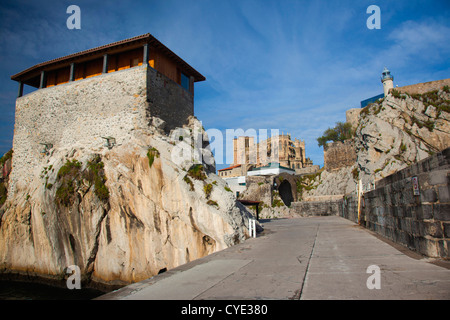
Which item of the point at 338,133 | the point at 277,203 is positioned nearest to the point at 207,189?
the point at 277,203

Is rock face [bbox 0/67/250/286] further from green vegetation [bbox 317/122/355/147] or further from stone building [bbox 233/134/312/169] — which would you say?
stone building [bbox 233/134/312/169]

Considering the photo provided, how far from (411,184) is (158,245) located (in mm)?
9721

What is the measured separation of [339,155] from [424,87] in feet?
52.5

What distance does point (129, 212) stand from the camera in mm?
12234

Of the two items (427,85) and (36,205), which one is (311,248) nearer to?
(36,205)

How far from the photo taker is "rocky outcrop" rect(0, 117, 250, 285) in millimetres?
11031

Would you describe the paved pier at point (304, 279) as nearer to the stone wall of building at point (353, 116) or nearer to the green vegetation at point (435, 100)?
the green vegetation at point (435, 100)

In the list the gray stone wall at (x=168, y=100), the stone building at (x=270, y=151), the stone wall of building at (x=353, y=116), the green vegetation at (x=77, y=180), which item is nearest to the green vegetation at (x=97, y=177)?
the green vegetation at (x=77, y=180)

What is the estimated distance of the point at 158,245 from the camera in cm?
1188

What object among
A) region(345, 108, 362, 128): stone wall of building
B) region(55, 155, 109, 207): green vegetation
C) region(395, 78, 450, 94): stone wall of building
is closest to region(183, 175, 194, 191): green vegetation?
region(55, 155, 109, 207): green vegetation

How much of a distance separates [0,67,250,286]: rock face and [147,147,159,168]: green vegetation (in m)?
0.05

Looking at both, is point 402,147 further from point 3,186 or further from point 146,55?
point 3,186

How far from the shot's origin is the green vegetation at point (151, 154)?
1209 cm
